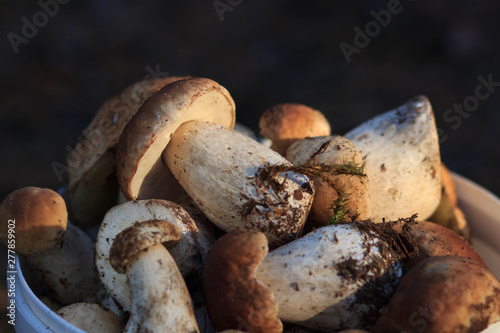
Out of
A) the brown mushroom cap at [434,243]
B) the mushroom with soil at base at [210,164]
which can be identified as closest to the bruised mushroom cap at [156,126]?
the mushroom with soil at base at [210,164]

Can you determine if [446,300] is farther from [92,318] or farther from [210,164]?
[92,318]

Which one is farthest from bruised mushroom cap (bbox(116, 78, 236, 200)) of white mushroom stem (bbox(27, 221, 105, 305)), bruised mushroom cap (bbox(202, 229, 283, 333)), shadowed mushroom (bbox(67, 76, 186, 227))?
bruised mushroom cap (bbox(202, 229, 283, 333))

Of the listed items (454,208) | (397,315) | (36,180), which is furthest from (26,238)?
(36,180)

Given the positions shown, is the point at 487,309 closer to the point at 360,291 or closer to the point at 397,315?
the point at 397,315

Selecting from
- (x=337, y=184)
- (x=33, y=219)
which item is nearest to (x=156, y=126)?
(x=33, y=219)

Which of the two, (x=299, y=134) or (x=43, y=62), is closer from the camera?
(x=299, y=134)

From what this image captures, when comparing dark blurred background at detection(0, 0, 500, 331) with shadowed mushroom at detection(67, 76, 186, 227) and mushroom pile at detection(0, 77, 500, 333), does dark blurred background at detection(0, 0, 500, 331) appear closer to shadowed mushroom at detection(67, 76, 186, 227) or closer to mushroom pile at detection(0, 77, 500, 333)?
shadowed mushroom at detection(67, 76, 186, 227)
